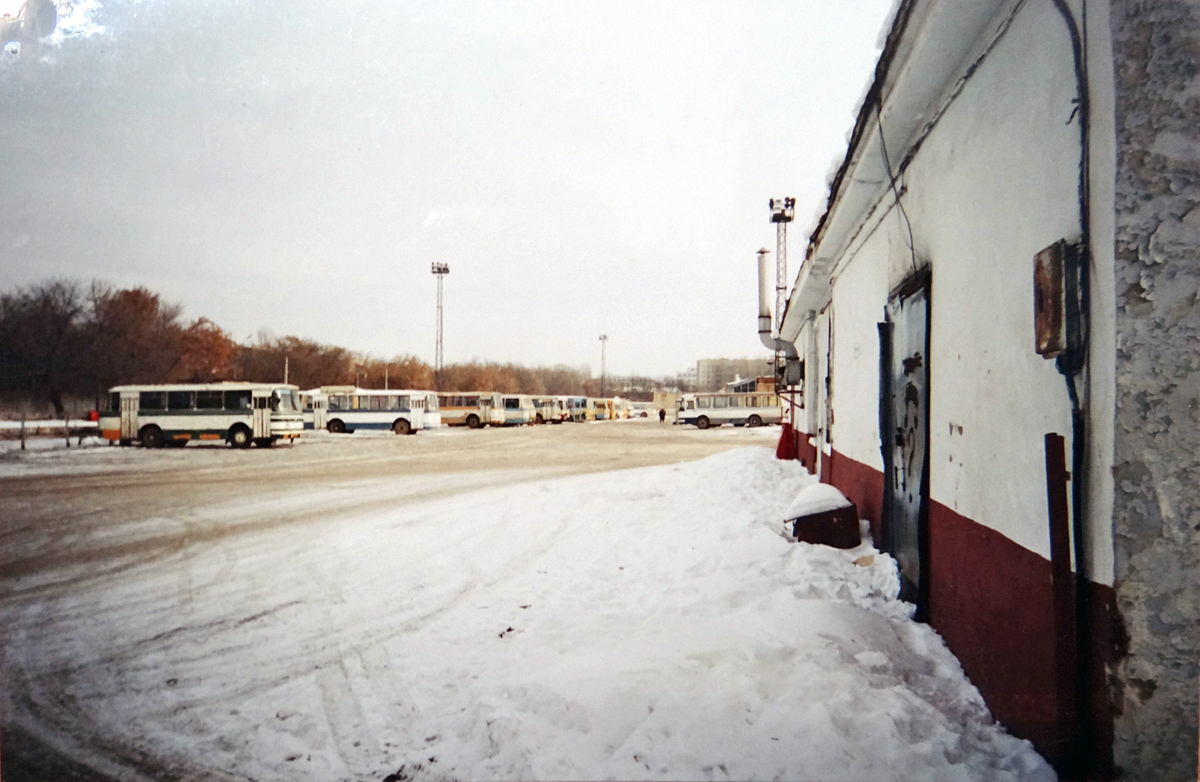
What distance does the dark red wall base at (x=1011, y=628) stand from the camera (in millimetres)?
1886

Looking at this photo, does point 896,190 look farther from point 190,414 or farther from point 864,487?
point 190,414

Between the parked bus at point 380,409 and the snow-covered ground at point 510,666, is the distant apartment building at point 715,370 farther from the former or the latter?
the snow-covered ground at point 510,666

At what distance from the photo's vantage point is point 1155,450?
177cm

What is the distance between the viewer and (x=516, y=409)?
147ft

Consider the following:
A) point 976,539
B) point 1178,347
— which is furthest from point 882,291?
point 1178,347

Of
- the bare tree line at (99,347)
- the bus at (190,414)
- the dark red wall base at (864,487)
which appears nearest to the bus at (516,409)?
the bare tree line at (99,347)

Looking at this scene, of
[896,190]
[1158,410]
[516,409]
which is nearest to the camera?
[1158,410]

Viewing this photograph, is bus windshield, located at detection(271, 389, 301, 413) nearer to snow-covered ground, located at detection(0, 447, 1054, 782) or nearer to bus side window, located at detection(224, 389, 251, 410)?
bus side window, located at detection(224, 389, 251, 410)

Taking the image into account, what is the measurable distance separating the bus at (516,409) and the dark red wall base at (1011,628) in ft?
135

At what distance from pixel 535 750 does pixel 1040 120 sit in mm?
3244

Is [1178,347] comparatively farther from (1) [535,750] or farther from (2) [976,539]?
(1) [535,750]

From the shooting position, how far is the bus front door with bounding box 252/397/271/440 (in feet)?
74.2

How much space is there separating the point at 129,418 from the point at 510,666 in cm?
2563

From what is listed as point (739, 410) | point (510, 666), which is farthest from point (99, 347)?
point (739, 410)
